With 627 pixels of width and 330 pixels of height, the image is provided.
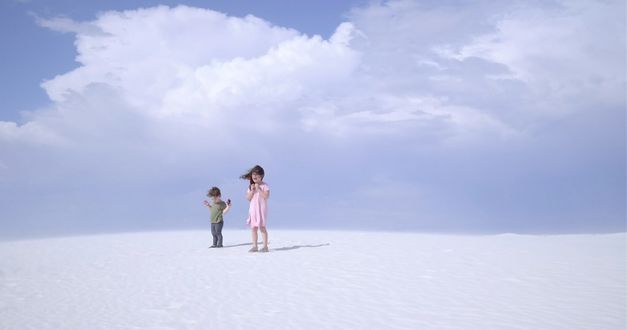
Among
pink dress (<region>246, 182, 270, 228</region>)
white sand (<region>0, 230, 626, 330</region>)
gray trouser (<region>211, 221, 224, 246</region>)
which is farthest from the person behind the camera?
gray trouser (<region>211, 221, 224, 246</region>)

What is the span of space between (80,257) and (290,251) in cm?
508

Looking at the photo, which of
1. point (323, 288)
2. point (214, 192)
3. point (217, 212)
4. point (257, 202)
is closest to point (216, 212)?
point (217, 212)

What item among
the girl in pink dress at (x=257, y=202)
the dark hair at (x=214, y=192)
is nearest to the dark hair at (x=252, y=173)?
the girl in pink dress at (x=257, y=202)

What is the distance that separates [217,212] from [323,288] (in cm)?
604

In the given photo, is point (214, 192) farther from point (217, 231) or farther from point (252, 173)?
point (252, 173)

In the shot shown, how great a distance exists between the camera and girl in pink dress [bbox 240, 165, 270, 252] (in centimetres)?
1105

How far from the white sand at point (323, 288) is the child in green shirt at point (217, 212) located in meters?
0.78

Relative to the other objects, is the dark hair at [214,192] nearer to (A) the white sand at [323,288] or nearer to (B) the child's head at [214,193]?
(B) the child's head at [214,193]

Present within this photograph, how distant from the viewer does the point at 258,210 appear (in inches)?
435

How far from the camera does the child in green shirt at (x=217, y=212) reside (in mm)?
12312

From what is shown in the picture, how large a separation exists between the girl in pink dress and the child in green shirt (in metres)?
1.41

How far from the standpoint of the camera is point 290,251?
1098cm

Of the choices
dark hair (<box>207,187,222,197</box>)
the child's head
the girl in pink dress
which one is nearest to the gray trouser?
the child's head

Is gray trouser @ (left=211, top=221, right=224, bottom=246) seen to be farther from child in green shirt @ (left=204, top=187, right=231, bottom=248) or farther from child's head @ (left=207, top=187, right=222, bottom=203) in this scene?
child's head @ (left=207, top=187, right=222, bottom=203)
